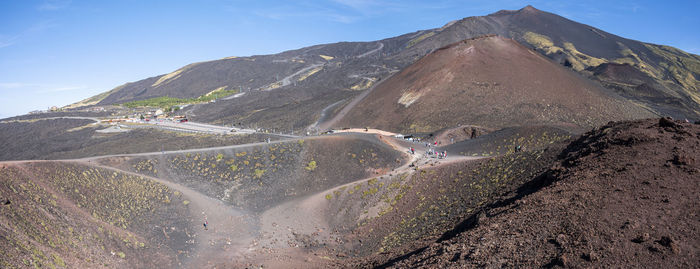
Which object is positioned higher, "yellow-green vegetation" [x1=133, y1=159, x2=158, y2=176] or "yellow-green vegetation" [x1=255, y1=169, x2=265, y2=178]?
"yellow-green vegetation" [x1=133, y1=159, x2=158, y2=176]

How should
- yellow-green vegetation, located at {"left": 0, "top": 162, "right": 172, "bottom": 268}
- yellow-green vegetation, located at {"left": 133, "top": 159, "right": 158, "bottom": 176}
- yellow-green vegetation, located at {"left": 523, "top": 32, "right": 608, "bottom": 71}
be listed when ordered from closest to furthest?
1. yellow-green vegetation, located at {"left": 0, "top": 162, "right": 172, "bottom": 268}
2. yellow-green vegetation, located at {"left": 133, "top": 159, "right": 158, "bottom": 176}
3. yellow-green vegetation, located at {"left": 523, "top": 32, "right": 608, "bottom": 71}

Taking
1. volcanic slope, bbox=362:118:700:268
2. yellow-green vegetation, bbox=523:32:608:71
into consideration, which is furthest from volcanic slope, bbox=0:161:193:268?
yellow-green vegetation, bbox=523:32:608:71

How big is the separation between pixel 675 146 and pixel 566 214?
796 cm

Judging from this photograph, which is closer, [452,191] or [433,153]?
[452,191]

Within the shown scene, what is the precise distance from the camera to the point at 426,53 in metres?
146

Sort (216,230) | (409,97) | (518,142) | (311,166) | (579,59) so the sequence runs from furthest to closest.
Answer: (579,59), (409,97), (311,166), (518,142), (216,230)

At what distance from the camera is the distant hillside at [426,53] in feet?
306

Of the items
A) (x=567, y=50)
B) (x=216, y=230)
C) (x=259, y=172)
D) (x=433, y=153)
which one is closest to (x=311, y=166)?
(x=259, y=172)

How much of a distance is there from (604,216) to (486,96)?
55.5 meters

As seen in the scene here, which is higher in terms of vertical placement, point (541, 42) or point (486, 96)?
point (541, 42)

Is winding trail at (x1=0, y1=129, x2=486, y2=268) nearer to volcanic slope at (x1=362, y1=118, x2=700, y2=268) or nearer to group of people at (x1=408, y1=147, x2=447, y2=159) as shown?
group of people at (x1=408, y1=147, x2=447, y2=159)

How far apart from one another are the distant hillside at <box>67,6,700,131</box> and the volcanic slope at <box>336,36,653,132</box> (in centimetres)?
1369

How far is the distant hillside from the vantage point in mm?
93312

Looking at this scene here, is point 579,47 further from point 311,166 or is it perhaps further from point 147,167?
point 147,167
